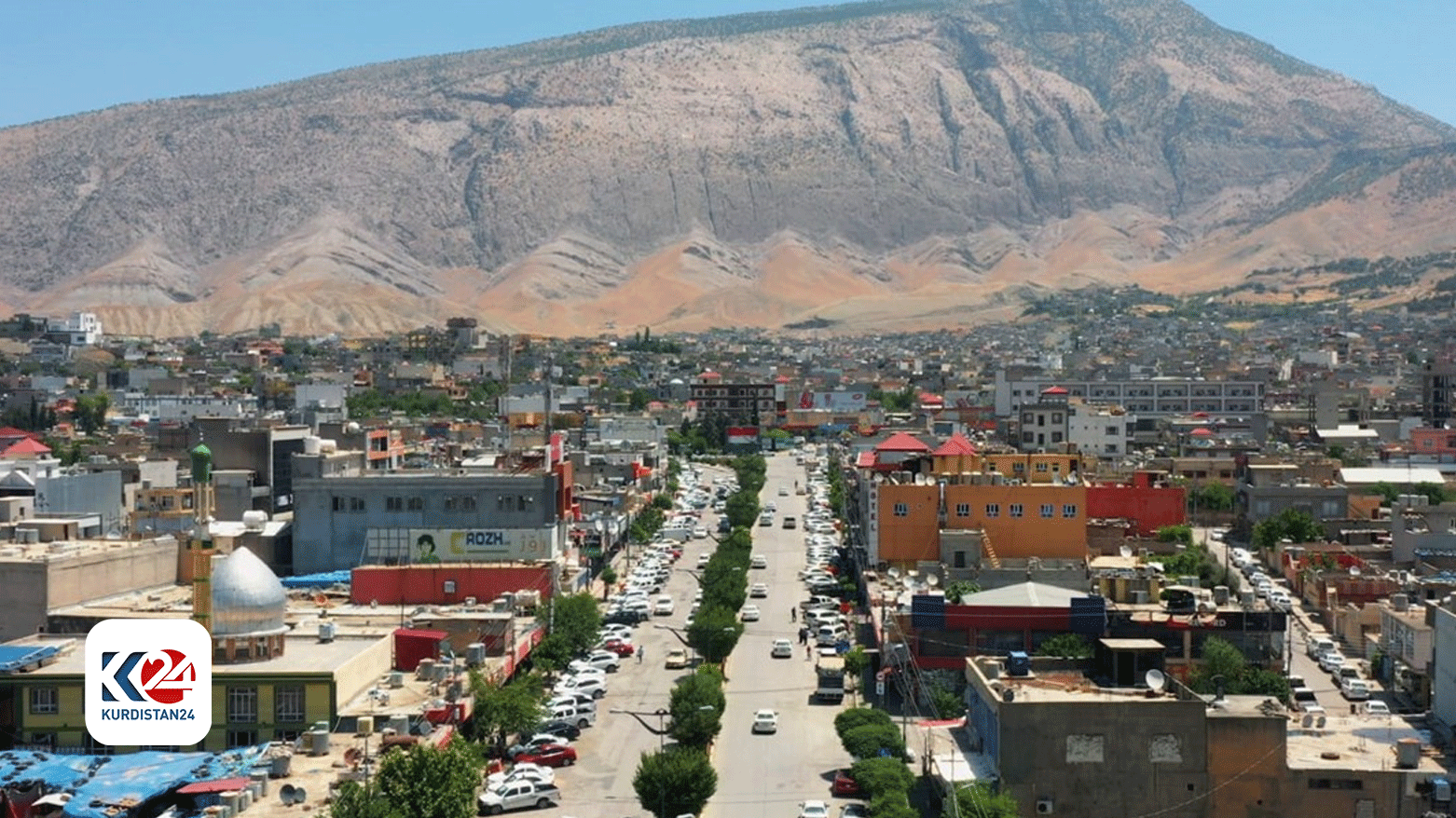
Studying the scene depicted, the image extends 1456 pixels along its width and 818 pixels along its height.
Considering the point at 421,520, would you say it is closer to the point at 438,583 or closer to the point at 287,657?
the point at 438,583

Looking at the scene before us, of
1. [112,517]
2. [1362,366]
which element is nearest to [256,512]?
[112,517]

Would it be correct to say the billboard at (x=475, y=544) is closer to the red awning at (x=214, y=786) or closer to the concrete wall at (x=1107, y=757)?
the red awning at (x=214, y=786)

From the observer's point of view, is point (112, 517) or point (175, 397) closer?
point (112, 517)

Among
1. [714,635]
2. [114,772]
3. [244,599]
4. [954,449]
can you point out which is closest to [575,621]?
[714,635]

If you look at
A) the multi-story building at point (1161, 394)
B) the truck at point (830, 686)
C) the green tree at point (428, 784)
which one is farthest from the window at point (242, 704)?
the multi-story building at point (1161, 394)

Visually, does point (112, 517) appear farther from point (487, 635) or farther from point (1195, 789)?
point (1195, 789)
